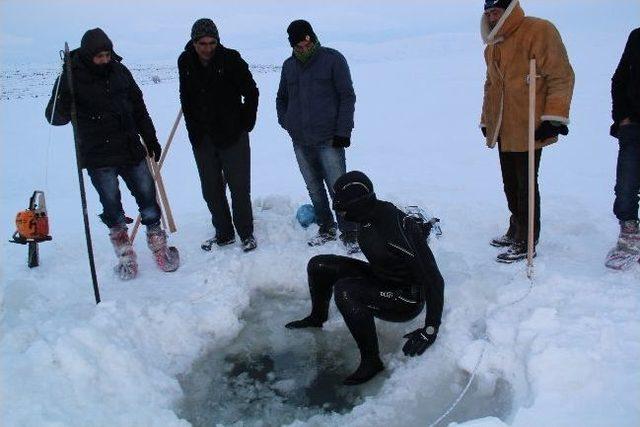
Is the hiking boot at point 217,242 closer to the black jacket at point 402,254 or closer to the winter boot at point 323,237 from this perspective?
the winter boot at point 323,237

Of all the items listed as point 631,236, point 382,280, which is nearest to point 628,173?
point 631,236

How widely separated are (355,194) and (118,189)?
2305 millimetres

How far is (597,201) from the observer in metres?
5.32

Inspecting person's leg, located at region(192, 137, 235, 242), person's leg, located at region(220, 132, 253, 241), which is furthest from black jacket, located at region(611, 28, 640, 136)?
person's leg, located at region(192, 137, 235, 242)

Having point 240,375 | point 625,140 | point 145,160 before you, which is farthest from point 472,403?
point 145,160

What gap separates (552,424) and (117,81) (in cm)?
376

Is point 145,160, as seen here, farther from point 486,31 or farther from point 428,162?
point 428,162

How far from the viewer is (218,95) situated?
4.51 meters

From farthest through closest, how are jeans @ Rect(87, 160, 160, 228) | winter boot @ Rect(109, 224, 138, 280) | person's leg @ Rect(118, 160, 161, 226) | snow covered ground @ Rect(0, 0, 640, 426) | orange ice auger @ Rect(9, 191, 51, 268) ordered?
orange ice auger @ Rect(9, 191, 51, 268), winter boot @ Rect(109, 224, 138, 280), person's leg @ Rect(118, 160, 161, 226), jeans @ Rect(87, 160, 160, 228), snow covered ground @ Rect(0, 0, 640, 426)

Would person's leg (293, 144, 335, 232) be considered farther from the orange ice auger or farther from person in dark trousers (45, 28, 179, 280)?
the orange ice auger

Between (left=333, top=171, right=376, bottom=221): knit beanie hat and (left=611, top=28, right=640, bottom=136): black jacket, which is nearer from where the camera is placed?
(left=333, top=171, right=376, bottom=221): knit beanie hat

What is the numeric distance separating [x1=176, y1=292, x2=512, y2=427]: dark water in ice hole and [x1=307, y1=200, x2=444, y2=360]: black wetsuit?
336mm

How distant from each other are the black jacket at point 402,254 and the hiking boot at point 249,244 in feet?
5.52

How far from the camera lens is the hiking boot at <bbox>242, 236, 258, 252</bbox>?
4.90 metres
